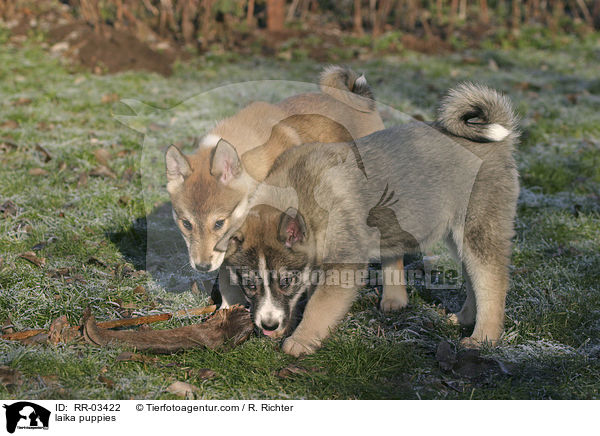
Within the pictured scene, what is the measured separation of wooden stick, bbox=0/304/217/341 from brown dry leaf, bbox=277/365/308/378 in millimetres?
805

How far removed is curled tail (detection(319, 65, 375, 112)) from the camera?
501 centimetres

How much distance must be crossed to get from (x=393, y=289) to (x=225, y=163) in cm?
149

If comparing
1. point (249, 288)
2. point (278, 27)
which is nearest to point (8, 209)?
point (249, 288)

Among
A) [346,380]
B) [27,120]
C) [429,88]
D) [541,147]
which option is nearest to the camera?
[346,380]

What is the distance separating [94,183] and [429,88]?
18.8 feet

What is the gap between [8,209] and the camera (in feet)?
16.2

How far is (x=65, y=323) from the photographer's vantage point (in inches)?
134

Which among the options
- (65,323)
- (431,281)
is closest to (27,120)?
(65,323)

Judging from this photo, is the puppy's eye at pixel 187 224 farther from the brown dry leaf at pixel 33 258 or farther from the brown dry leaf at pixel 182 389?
the brown dry leaf at pixel 182 389

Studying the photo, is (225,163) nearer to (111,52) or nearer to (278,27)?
(111,52)

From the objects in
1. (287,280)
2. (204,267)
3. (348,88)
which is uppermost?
(348,88)

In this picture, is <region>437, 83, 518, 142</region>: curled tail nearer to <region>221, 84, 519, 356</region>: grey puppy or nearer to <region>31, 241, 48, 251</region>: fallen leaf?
<region>221, 84, 519, 356</region>: grey puppy
